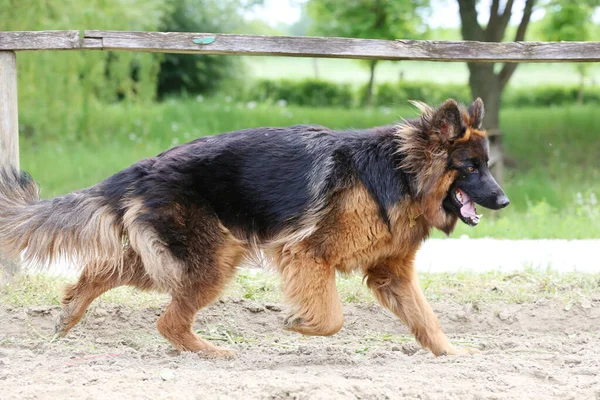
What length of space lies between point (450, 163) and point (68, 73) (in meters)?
12.0

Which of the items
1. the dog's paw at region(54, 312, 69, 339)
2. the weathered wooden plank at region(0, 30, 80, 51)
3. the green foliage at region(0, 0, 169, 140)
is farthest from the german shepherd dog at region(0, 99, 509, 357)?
the green foliage at region(0, 0, 169, 140)

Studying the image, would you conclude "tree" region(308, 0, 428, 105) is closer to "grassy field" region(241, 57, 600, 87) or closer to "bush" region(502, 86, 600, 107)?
"bush" region(502, 86, 600, 107)

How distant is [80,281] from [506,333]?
337 cm

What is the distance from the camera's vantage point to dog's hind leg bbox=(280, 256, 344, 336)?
4895 mm

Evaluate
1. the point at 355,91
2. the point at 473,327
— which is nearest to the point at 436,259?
the point at 473,327

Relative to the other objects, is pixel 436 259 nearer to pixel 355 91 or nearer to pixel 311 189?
pixel 311 189

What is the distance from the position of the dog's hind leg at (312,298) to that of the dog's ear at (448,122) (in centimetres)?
120

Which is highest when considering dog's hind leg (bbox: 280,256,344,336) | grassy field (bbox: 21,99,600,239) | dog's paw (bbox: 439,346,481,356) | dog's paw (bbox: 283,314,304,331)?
dog's hind leg (bbox: 280,256,344,336)

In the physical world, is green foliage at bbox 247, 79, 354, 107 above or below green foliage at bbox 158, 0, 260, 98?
below

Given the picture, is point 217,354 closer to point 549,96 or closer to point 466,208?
point 466,208

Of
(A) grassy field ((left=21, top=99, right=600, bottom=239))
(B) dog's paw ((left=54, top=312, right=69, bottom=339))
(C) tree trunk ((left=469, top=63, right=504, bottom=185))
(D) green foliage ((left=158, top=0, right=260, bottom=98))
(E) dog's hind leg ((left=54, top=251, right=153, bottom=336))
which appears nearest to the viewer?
(E) dog's hind leg ((left=54, top=251, right=153, bottom=336))

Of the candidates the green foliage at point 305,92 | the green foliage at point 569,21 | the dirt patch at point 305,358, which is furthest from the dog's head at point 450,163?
the green foliage at point 305,92

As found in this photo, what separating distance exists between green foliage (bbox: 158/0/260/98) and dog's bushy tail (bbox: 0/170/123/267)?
17.2 m

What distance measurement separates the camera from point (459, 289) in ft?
22.1
